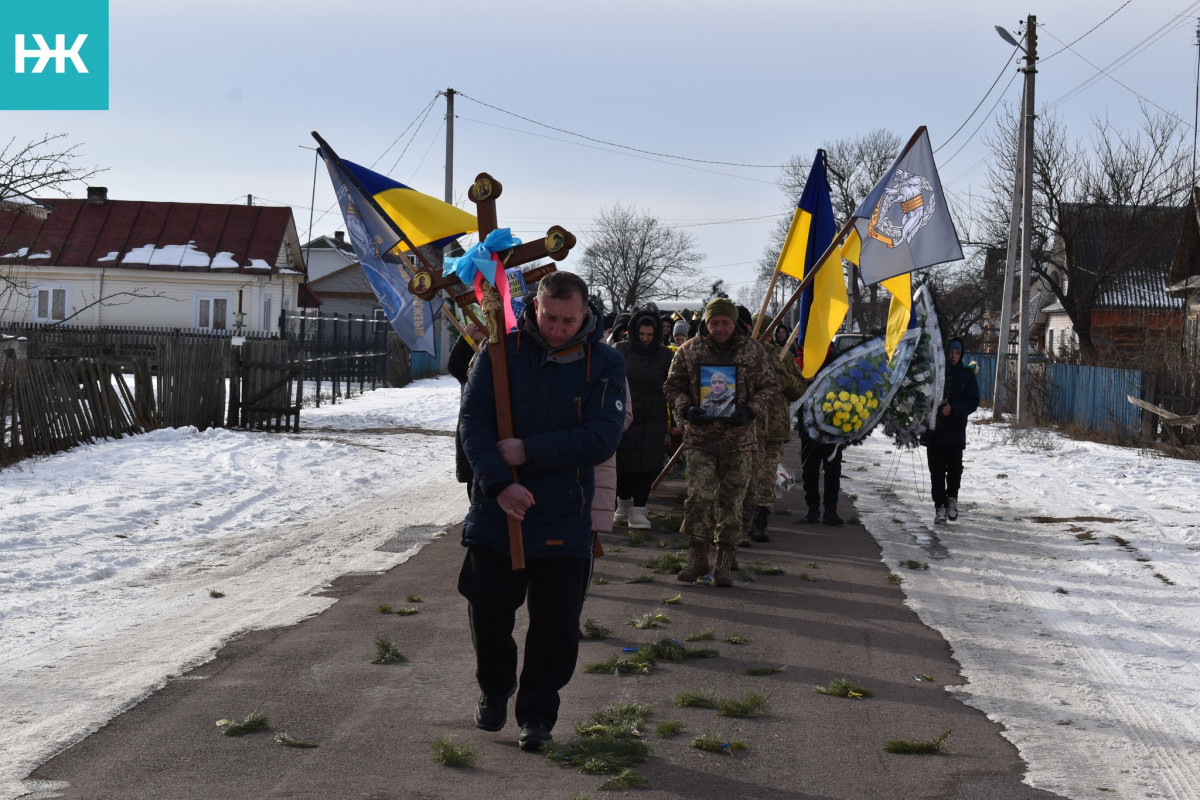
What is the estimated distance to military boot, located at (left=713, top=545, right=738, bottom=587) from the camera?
27.4 ft

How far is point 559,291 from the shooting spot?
191 inches

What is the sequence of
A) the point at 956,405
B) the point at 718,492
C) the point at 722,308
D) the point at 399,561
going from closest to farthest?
the point at 722,308
the point at 718,492
the point at 399,561
the point at 956,405

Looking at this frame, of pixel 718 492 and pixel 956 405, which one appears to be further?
pixel 956 405

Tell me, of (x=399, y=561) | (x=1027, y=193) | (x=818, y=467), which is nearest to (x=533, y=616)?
(x=399, y=561)

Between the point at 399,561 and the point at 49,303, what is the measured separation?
41.3 meters

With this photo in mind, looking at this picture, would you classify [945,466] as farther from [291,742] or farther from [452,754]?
[291,742]

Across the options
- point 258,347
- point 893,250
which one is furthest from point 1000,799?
point 258,347

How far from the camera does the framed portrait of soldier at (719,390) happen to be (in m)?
8.24

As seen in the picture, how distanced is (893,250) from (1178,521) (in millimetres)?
3989

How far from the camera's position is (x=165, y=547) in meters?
9.63

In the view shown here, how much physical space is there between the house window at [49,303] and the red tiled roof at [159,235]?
1187 mm

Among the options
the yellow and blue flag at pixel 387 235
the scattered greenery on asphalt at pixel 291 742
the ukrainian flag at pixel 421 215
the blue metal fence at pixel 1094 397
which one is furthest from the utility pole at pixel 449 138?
the scattered greenery on asphalt at pixel 291 742

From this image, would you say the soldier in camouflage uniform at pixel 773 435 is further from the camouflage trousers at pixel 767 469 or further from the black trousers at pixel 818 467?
the black trousers at pixel 818 467

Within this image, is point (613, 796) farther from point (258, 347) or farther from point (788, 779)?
point (258, 347)
